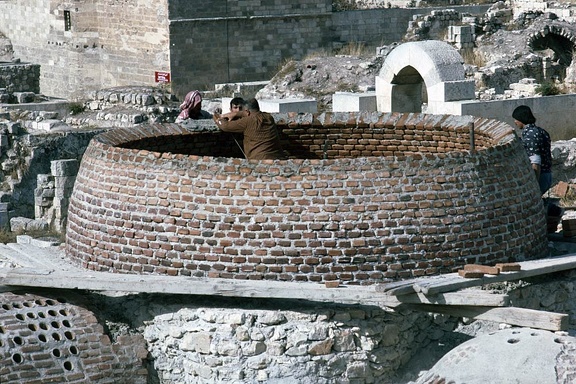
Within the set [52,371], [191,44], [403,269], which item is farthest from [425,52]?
[191,44]

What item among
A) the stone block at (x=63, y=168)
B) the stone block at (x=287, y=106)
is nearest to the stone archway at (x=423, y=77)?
the stone block at (x=287, y=106)

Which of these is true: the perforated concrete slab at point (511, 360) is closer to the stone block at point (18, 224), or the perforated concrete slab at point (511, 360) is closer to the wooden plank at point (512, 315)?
the wooden plank at point (512, 315)

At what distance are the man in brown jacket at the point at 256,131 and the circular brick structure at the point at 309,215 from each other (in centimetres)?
156

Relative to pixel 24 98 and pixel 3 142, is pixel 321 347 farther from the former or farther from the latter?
pixel 24 98

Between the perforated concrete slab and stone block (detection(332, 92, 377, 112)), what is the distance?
8.24 meters

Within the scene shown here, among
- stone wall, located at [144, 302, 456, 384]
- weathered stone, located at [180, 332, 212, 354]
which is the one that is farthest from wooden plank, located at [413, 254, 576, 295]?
weathered stone, located at [180, 332, 212, 354]

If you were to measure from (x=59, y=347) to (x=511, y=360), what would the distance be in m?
3.18

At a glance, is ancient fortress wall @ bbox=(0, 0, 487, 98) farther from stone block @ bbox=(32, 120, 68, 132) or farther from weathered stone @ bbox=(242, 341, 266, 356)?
weathered stone @ bbox=(242, 341, 266, 356)

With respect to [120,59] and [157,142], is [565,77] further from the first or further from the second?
[120,59]

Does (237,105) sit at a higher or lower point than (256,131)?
higher

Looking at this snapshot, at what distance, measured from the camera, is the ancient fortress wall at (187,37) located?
108 ft

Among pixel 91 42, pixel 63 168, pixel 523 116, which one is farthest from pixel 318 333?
pixel 91 42

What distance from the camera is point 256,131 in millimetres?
11508

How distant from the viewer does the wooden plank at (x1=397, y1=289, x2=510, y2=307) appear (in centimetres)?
919
